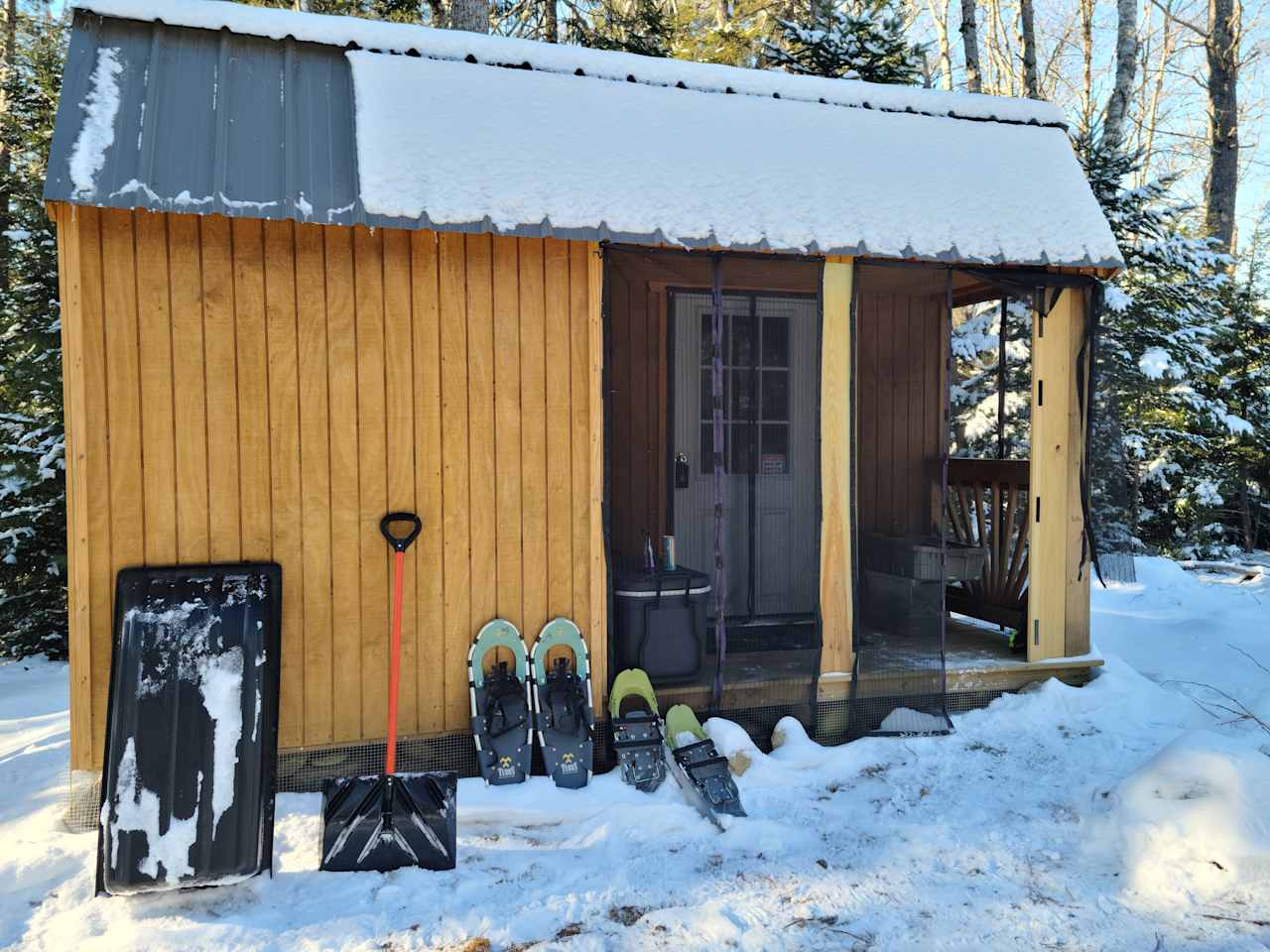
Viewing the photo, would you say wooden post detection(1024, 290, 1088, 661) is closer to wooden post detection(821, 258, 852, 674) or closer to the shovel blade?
wooden post detection(821, 258, 852, 674)

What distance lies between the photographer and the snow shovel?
2891mm

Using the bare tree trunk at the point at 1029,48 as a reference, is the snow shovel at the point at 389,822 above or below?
below

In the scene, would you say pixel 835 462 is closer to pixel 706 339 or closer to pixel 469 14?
pixel 706 339

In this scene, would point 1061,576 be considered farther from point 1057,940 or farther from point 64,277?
point 64,277

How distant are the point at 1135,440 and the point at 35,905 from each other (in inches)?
424

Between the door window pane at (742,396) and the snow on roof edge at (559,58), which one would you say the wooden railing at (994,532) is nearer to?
the door window pane at (742,396)

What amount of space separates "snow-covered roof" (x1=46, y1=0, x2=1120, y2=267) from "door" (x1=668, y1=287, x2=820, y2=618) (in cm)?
136

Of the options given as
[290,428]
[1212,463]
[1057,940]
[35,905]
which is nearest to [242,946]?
[35,905]

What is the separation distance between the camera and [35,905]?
265 centimetres

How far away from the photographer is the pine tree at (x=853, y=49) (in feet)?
25.7

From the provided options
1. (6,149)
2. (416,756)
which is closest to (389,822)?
(416,756)

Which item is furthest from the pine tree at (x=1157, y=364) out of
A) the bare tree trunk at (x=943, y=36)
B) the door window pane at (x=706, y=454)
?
the door window pane at (x=706, y=454)

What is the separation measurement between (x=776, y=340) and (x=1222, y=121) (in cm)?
978

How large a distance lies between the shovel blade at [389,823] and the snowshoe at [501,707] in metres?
0.51
